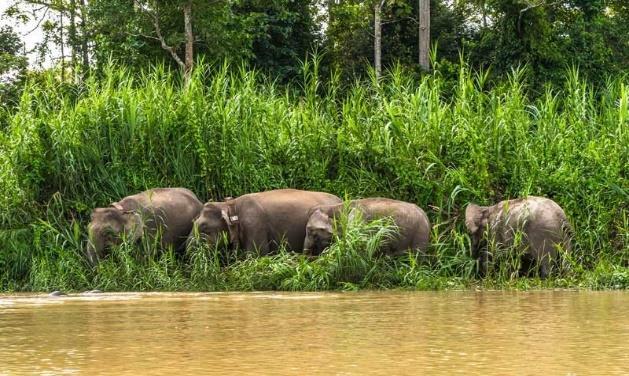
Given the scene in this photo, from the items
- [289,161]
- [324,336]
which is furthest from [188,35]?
[324,336]

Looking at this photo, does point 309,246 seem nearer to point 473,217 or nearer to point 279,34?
point 473,217

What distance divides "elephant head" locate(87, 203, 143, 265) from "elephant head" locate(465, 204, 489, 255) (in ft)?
10.3

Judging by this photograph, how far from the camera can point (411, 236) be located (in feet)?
34.6

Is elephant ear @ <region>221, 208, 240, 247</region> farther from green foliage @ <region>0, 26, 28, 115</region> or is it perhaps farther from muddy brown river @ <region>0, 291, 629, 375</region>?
green foliage @ <region>0, 26, 28, 115</region>

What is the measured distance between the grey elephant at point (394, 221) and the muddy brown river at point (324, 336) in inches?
79.4

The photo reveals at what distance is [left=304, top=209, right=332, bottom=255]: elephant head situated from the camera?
1047cm

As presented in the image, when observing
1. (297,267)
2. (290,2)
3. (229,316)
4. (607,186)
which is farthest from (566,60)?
(229,316)

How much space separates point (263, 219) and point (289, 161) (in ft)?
3.57

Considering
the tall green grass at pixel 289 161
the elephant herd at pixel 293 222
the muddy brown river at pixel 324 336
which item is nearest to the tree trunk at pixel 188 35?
the tall green grass at pixel 289 161

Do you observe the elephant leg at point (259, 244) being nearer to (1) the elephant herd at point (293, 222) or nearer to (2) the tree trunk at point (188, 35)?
(1) the elephant herd at point (293, 222)

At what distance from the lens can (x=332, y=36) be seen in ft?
114

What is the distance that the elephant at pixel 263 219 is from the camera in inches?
428

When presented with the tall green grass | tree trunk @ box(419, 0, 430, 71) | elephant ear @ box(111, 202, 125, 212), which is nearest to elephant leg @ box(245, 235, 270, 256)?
the tall green grass

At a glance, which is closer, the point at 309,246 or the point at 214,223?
the point at 309,246
